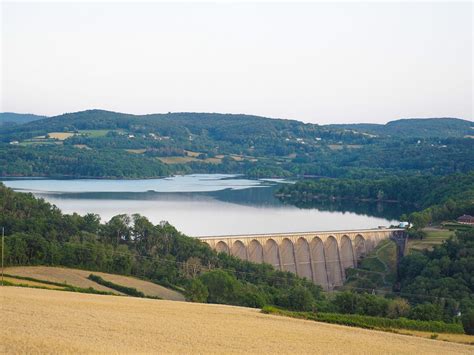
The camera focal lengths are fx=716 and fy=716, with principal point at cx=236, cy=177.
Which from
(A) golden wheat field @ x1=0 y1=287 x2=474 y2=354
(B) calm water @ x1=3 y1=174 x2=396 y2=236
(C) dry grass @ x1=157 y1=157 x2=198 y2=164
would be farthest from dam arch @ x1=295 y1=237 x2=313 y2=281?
(C) dry grass @ x1=157 y1=157 x2=198 y2=164

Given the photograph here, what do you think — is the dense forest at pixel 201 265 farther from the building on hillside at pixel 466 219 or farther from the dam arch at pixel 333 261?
the building on hillside at pixel 466 219

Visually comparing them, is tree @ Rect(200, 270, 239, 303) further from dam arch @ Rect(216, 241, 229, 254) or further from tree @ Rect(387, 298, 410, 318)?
dam arch @ Rect(216, 241, 229, 254)

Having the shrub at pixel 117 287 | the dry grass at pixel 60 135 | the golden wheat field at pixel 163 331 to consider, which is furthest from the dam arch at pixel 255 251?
the dry grass at pixel 60 135

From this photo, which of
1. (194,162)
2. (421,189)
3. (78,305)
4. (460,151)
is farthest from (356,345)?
(194,162)

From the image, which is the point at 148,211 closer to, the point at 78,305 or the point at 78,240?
the point at 78,240

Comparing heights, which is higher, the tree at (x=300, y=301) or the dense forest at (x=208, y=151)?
the dense forest at (x=208, y=151)

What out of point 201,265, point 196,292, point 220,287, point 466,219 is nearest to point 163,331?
point 196,292

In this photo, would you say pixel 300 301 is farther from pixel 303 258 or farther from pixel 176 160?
pixel 176 160
